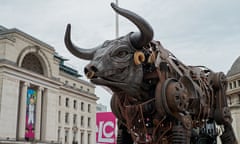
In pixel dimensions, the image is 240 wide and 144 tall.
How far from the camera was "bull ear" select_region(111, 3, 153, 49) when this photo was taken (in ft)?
14.0

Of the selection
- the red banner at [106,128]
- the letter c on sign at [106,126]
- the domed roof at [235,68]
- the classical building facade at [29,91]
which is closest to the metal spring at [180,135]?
the red banner at [106,128]

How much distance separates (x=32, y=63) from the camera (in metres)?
40.0

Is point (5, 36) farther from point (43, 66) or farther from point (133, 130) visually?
point (133, 130)

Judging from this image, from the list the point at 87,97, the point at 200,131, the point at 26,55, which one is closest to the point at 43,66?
the point at 26,55

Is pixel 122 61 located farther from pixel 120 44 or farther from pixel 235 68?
pixel 235 68

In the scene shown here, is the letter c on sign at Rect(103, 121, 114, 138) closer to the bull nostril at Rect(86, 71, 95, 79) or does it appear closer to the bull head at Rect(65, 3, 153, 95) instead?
the bull head at Rect(65, 3, 153, 95)

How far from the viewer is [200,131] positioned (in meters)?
6.00

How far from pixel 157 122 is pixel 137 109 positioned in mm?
332

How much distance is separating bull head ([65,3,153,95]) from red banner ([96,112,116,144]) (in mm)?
5567

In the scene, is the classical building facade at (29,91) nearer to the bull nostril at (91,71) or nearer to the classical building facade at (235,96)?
the classical building facade at (235,96)

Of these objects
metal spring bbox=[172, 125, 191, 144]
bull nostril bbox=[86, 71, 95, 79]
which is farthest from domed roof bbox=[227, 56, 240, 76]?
bull nostril bbox=[86, 71, 95, 79]

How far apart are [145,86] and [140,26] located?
0.90 meters

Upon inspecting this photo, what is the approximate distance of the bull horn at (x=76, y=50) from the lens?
15.5ft

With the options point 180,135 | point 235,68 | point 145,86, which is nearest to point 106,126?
point 145,86
